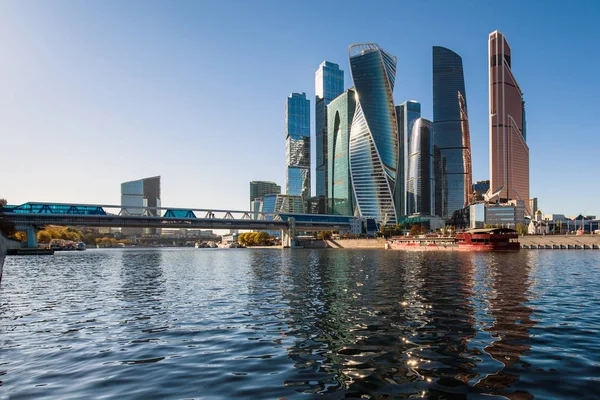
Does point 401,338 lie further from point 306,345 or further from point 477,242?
point 477,242

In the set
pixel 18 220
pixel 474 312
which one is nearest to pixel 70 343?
pixel 474 312

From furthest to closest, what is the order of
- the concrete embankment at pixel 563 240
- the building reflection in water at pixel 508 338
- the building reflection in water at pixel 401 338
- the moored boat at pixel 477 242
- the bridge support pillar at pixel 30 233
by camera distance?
the bridge support pillar at pixel 30 233, the concrete embankment at pixel 563 240, the moored boat at pixel 477 242, the building reflection in water at pixel 401 338, the building reflection in water at pixel 508 338

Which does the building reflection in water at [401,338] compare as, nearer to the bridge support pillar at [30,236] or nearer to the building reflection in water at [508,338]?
the building reflection in water at [508,338]

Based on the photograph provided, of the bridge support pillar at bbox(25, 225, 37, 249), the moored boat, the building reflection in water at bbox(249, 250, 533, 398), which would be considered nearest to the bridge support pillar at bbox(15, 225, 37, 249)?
the bridge support pillar at bbox(25, 225, 37, 249)

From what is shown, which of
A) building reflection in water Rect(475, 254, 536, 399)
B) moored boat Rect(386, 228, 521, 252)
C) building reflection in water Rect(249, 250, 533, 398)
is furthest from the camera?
moored boat Rect(386, 228, 521, 252)

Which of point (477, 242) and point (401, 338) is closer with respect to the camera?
point (401, 338)

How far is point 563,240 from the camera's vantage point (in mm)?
160625

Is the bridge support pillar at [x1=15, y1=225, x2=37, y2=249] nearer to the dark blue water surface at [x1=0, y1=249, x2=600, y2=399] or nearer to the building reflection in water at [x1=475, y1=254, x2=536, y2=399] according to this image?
the dark blue water surface at [x1=0, y1=249, x2=600, y2=399]

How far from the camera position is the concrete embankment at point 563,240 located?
155 meters

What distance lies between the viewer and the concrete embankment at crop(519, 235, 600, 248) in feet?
509

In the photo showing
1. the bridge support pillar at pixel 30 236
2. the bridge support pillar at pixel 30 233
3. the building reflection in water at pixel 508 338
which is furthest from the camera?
the bridge support pillar at pixel 30 236

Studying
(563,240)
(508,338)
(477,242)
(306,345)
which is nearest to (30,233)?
(477,242)

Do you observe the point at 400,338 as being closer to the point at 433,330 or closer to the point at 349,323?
the point at 433,330

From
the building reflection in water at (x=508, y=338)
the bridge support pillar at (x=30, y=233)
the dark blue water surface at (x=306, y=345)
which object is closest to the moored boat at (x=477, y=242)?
the building reflection in water at (x=508, y=338)
